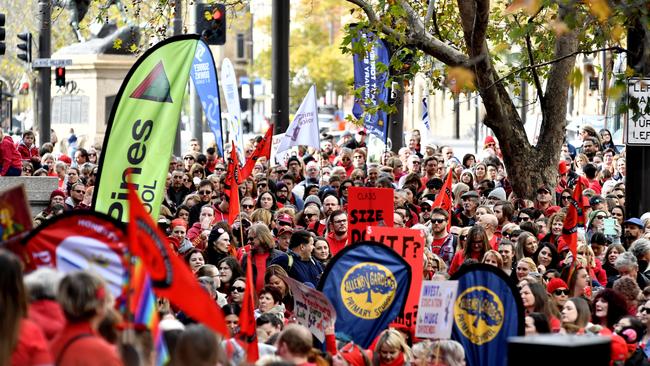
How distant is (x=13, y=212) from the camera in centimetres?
795

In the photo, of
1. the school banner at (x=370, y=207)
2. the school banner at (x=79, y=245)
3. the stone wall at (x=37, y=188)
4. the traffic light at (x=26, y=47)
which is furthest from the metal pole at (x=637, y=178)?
the traffic light at (x=26, y=47)

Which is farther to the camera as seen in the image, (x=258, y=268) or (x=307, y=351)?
(x=258, y=268)

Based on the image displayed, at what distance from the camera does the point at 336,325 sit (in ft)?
35.5

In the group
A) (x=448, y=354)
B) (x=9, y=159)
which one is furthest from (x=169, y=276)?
(x=9, y=159)

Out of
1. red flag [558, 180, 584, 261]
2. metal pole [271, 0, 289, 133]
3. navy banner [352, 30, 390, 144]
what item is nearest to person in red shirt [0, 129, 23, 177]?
navy banner [352, 30, 390, 144]

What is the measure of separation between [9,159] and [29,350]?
1614 cm

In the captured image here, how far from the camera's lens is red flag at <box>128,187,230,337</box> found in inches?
292

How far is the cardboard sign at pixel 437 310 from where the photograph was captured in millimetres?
9812

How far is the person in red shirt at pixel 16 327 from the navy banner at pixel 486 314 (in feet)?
12.1

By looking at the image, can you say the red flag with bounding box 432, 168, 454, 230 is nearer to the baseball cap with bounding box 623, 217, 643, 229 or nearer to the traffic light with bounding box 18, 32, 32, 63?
the baseball cap with bounding box 623, 217, 643, 229

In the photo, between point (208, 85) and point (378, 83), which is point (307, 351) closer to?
point (208, 85)

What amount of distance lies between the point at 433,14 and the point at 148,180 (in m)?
8.23

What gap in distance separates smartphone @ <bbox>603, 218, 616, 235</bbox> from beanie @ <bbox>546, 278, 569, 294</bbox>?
4082mm

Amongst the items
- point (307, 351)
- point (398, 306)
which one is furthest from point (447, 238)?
point (307, 351)
